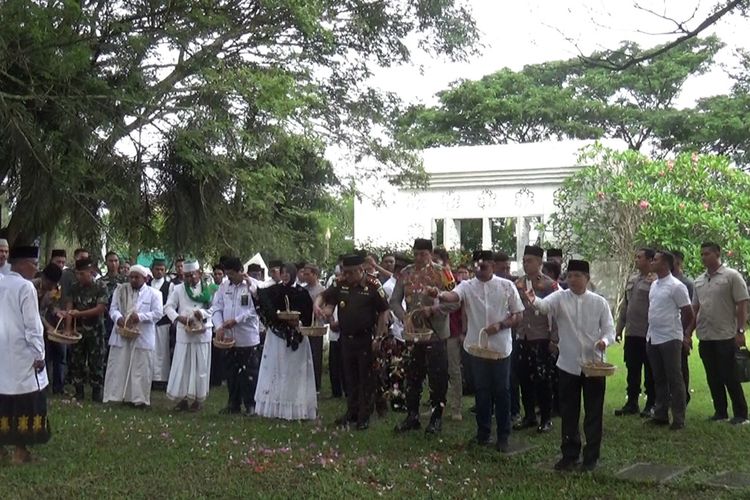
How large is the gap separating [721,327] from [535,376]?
214 centimetres

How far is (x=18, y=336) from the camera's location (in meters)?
7.26

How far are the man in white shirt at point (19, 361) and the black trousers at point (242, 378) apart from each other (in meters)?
3.24

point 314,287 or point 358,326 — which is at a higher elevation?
point 314,287

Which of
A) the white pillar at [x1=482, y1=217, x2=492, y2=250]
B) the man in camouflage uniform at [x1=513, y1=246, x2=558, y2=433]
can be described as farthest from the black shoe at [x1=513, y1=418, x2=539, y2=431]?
the white pillar at [x1=482, y1=217, x2=492, y2=250]

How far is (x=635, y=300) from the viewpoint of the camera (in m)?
10.0

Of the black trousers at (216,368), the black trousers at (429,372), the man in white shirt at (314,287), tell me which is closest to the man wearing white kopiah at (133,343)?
the man in white shirt at (314,287)

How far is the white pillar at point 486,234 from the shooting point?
2519 cm

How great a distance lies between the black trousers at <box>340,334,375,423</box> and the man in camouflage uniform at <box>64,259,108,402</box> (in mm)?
3731

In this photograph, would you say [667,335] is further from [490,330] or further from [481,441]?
[481,441]

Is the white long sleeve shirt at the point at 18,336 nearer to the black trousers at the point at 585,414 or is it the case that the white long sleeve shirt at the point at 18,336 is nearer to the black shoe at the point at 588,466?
the black trousers at the point at 585,414

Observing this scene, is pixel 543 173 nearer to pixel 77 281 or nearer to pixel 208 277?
pixel 208 277

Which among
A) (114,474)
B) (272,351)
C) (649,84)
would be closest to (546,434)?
(272,351)

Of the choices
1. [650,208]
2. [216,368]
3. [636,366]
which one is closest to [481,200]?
[650,208]

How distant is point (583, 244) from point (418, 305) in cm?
1535
